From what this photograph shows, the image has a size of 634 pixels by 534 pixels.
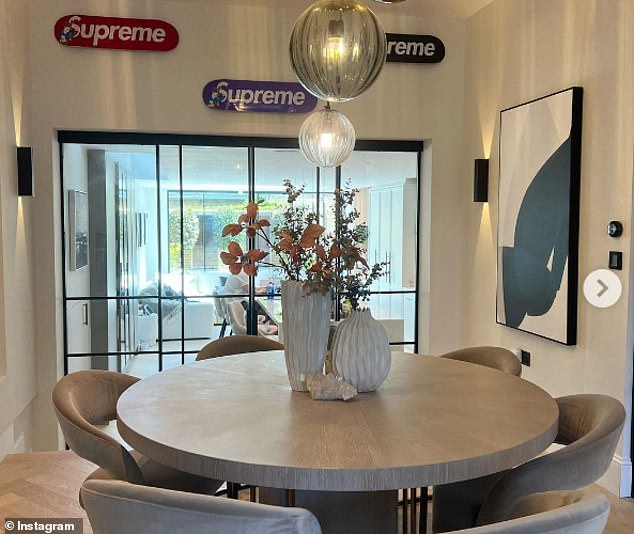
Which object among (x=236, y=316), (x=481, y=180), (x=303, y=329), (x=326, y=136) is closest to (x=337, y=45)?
(x=303, y=329)

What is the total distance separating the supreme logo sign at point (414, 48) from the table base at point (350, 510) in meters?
3.91

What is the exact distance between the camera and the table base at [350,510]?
2076mm

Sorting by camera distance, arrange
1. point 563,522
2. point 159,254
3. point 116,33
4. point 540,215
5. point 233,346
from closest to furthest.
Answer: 1. point 563,522
2. point 233,346
3. point 540,215
4. point 116,33
5. point 159,254

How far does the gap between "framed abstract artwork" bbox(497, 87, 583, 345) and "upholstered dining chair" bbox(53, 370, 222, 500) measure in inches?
101

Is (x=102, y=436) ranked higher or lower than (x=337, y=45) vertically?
lower

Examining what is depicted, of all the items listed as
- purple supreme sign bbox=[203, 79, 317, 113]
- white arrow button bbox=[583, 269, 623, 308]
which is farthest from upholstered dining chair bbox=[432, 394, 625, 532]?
purple supreme sign bbox=[203, 79, 317, 113]

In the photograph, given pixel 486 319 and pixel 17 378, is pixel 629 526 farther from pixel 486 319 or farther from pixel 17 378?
pixel 17 378

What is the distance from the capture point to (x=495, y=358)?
295cm

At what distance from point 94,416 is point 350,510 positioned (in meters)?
1.07

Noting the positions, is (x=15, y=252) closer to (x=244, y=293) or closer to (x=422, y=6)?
(x=244, y=293)

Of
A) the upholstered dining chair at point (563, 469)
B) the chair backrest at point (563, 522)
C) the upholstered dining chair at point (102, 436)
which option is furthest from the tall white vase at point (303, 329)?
the chair backrest at point (563, 522)

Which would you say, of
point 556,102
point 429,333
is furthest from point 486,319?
point 556,102

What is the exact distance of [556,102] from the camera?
3.88 m

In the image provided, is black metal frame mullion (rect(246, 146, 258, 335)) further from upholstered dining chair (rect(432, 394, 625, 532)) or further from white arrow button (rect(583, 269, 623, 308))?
upholstered dining chair (rect(432, 394, 625, 532))
